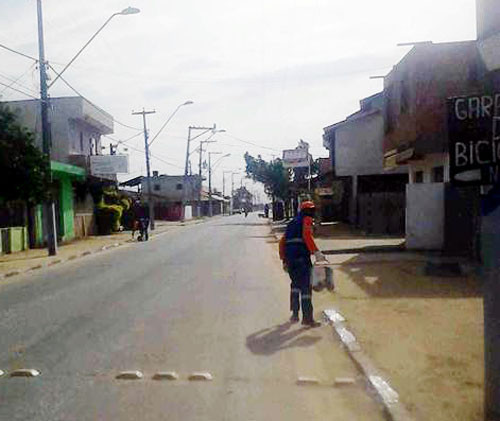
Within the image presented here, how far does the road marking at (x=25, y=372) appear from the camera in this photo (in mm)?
6797

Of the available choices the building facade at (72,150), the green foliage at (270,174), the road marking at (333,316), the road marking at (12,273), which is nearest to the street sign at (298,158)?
the building facade at (72,150)

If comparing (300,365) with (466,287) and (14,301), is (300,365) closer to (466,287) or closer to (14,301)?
(466,287)

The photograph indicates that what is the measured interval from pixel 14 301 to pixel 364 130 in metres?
29.3

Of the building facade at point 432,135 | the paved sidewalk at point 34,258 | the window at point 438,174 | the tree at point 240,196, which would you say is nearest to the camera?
the building facade at point 432,135

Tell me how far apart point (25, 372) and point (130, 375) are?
109cm

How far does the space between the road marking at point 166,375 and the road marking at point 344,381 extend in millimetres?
1530

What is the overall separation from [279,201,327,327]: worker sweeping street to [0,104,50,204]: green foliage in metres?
13.4

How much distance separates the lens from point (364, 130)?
1543 inches

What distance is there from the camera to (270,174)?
216 ft

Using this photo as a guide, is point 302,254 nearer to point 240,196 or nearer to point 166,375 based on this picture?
point 166,375

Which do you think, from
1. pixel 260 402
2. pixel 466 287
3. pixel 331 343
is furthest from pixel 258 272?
pixel 260 402

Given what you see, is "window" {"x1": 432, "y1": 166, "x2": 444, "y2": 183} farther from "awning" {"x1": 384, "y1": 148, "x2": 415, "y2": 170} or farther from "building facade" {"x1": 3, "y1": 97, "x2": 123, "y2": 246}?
"building facade" {"x1": 3, "y1": 97, "x2": 123, "y2": 246}

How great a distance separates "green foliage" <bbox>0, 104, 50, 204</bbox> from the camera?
20.5m

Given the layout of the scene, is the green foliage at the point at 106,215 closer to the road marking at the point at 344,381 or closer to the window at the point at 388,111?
the window at the point at 388,111
